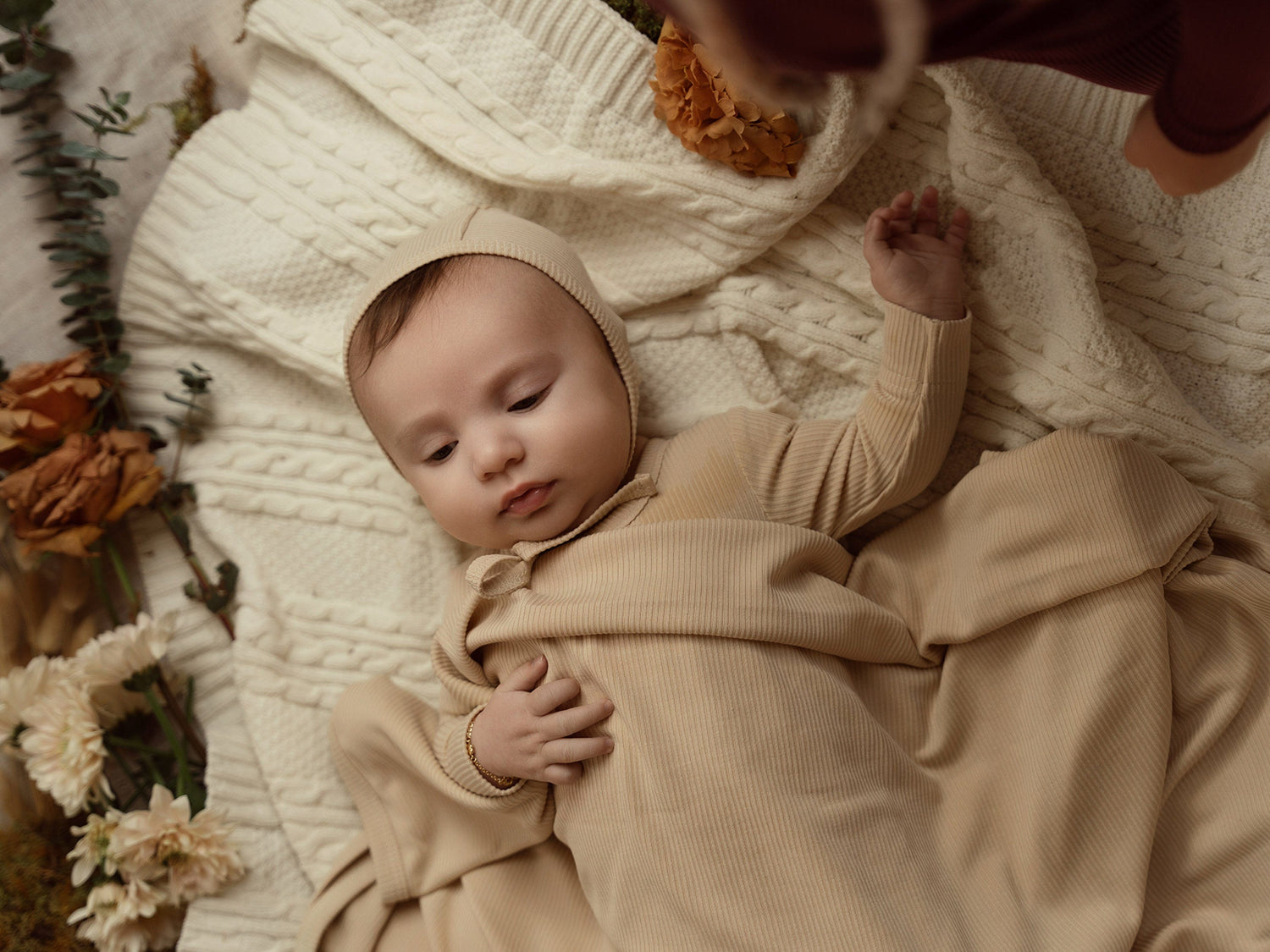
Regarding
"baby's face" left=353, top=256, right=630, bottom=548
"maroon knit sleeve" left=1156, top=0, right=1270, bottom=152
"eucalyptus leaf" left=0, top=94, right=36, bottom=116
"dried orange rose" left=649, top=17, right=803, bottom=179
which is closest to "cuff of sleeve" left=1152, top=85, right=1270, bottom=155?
"maroon knit sleeve" left=1156, top=0, right=1270, bottom=152

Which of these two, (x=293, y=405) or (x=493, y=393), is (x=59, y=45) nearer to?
(x=293, y=405)

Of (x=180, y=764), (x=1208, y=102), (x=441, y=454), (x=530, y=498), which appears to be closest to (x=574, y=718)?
(x=530, y=498)

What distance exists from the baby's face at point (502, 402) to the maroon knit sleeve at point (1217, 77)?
0.71 meters

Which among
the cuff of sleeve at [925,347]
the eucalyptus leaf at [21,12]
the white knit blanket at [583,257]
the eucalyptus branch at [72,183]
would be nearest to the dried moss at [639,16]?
the white knit blanket at [583,257]

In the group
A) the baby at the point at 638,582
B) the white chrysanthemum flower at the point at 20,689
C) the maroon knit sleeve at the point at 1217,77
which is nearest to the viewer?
the maroon knit sleeve at the point at 1217,77

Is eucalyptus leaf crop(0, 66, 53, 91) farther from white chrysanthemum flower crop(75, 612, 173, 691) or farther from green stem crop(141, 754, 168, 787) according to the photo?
green stem crop(141, 754, 168, 787)

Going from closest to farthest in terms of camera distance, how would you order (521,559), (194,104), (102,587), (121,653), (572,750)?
(572,750) < (521,559) < (121,653) < (102,587) < (194,104)

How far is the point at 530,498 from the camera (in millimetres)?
1219

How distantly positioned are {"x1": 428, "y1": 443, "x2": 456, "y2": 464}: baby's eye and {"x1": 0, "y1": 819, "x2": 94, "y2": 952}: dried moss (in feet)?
2.62

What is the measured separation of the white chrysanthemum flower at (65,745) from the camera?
1291mm

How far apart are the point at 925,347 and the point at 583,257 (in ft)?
1.71

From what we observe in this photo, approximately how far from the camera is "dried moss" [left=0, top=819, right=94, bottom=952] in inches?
51.5

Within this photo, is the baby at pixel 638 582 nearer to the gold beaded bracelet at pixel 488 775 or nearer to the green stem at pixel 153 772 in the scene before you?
the gold beaded bracelet at pixel 488 775

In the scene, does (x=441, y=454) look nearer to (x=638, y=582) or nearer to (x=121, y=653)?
(x=638, y=582)
